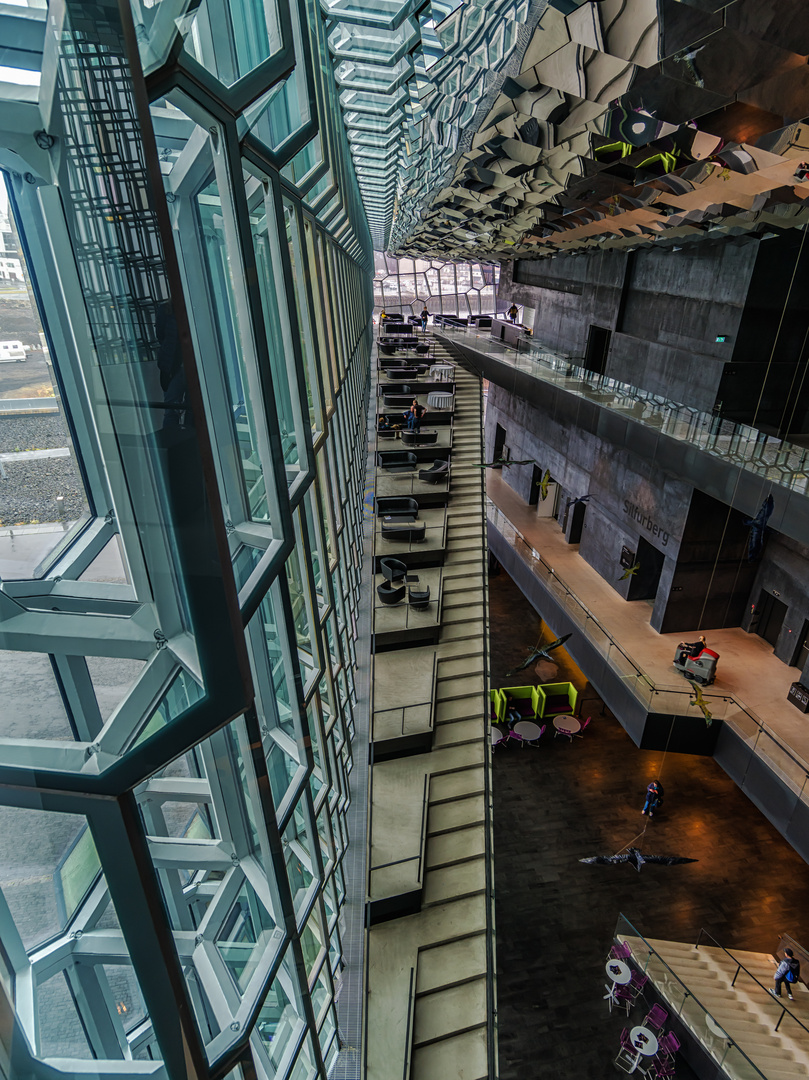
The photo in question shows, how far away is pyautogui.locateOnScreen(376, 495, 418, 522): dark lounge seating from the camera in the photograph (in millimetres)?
17812

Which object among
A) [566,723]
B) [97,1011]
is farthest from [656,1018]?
[97,1011]

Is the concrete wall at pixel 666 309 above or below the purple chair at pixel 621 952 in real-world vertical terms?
above

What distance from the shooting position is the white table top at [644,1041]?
10719mm

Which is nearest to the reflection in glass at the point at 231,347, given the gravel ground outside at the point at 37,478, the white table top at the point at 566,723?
the gravel ground outside at the point at 37,478

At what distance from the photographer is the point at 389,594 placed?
14.6 m

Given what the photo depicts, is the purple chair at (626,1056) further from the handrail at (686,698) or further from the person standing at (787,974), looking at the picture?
the handrail at (686,698)

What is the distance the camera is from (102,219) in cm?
172

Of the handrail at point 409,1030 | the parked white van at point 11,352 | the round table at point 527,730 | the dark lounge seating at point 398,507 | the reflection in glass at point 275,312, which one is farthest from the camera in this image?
the round table at point 527,730

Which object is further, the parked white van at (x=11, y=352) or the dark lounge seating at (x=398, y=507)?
the dark lounge seating at (x=398, y=507)

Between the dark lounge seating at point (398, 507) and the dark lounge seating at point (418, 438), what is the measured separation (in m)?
4.62

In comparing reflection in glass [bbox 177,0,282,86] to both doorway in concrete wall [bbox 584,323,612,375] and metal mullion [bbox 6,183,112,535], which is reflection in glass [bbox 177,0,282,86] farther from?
doorway in concrete wall [bbox 584,323,612,375]

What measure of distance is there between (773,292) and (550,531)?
14.1 metres

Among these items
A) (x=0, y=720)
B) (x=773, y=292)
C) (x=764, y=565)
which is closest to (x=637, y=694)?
(x=764, y=565)

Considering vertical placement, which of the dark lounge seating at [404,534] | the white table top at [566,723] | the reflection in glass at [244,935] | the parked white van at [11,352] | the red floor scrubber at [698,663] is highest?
the parked white van at [11,352]
